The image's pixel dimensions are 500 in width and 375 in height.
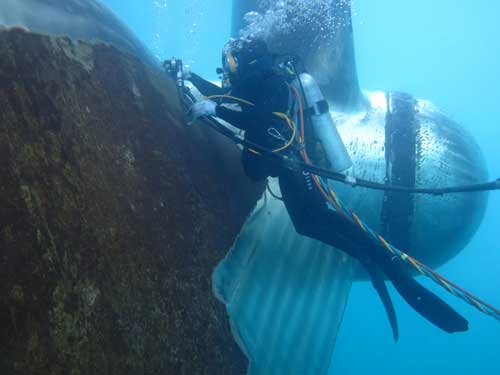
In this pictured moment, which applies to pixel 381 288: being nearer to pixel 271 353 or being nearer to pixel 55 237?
pixel 271 353

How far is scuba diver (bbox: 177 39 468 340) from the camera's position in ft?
10.8

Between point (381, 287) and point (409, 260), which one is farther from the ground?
point (409, 260)

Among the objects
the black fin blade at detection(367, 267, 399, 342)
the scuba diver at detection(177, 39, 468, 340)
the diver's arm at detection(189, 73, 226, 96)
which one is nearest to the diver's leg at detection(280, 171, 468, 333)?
the scuba diver at detection(177, 39, 468, 340)

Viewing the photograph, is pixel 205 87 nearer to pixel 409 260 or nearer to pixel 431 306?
pixel 409 260

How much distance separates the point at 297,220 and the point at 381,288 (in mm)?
1171

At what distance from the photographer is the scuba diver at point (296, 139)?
328 cm

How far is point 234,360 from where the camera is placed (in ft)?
8.04

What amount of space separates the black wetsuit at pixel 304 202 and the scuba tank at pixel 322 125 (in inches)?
5.6

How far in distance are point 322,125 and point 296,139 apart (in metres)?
0.42

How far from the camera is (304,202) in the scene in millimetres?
3582

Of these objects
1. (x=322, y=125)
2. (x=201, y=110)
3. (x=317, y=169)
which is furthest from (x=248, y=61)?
(x=317, y=169)

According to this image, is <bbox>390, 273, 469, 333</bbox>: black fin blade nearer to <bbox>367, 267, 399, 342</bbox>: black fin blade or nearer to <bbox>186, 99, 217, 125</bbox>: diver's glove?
<bbox>367, 267, 399, 342</bbox>: black fin blade

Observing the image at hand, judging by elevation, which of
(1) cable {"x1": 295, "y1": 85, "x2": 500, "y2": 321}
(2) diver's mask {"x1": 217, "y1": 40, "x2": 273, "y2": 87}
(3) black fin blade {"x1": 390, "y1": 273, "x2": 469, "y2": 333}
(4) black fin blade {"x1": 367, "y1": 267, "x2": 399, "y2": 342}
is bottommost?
(4) black fin blade {"x1": 367, "y1": 267, "x2": 399, "y2": 342}

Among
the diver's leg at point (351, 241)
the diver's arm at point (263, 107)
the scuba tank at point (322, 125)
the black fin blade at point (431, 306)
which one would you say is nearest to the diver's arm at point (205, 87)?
the diver's arm at point (263, 107)
